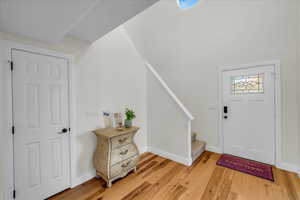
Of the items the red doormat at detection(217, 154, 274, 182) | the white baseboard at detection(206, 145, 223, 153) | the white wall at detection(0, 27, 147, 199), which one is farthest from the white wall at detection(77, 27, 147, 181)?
the red doormat at detection(217, 154, 274, 182)

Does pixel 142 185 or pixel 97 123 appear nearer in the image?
pixel 142 185

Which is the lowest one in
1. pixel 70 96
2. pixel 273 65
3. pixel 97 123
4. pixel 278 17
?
pixel 97 123

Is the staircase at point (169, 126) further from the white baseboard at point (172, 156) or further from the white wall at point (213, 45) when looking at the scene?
the white wall at point (213, 45)

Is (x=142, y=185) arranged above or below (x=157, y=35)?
below

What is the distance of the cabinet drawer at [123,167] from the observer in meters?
1.88

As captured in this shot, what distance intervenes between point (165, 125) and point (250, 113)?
5.99 ft

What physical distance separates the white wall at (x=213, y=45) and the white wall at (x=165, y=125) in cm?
84

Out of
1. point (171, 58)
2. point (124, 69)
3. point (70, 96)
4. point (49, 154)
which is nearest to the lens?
point (49, 154)

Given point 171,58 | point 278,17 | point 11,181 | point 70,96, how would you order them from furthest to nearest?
point 171,58
point 278,17
point 70,96
point 11,181

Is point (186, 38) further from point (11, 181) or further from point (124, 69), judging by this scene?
point (11, 181)

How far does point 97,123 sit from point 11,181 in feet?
3.74

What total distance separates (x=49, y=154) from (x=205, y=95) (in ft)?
10.7

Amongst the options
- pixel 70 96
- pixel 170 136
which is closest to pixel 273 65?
pixel 170 136

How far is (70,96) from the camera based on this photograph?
1.85 meters
